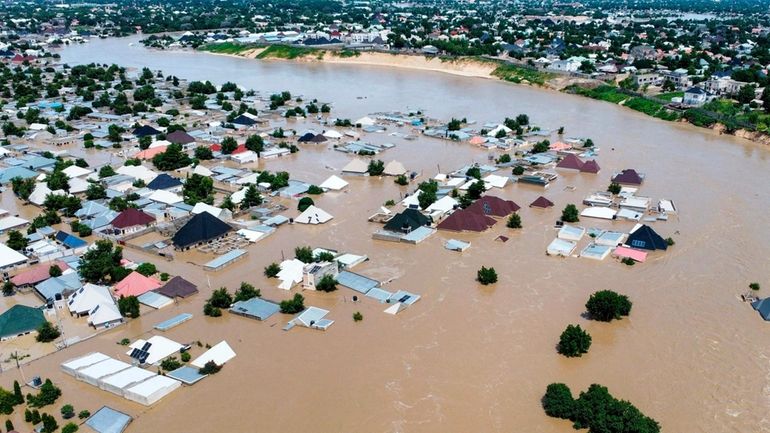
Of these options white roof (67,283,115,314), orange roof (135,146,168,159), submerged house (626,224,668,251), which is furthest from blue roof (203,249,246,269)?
orange roof (135,146,168,159)

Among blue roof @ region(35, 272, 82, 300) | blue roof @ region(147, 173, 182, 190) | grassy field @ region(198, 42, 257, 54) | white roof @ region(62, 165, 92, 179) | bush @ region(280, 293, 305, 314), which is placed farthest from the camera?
grassy field @ region(198, 42, 257, 54)

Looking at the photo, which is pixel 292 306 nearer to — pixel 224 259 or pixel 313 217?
pixel 224 259

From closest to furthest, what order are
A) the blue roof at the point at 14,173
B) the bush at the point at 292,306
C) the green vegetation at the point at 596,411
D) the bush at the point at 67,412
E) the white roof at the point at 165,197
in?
the green vegetation at the point at 596,411
the bush at the point at 67,412
the bush at the point at 292,306
the white roof at the point at 165,197
the blue roof at the point at 14,173

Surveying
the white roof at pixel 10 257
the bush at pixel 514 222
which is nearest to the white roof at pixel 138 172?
the white roof at pixel 10 257

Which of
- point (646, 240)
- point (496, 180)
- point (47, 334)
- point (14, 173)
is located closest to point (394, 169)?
point (496, 180)

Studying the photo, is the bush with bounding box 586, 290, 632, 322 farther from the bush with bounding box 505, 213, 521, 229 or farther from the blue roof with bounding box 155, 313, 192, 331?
the blue roof with bounding box 155, 313, 192, 331

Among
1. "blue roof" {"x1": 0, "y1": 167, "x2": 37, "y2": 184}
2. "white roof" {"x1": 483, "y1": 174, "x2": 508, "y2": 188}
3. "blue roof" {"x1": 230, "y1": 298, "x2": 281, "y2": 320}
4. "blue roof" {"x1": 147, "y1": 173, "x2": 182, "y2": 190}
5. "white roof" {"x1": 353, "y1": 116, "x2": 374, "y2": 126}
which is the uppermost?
"blue roof" {"x1": 230, "y1": 298, "x2": 281, "y2": 320}

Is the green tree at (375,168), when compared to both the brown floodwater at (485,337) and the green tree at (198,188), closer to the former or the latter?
the brown floodwater at (485,337)
